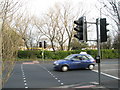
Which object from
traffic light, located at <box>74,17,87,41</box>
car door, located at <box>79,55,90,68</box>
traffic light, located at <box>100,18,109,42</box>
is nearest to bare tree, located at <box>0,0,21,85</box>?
traffic light, located at <box>74,17,87,41</box>

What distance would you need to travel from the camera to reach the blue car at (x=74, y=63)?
13.9m

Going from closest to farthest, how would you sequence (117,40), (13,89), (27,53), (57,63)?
(117,40), (13,89), (57,63), (27,53)

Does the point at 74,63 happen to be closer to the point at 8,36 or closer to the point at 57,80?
the point at 57,80

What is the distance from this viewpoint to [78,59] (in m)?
14.7

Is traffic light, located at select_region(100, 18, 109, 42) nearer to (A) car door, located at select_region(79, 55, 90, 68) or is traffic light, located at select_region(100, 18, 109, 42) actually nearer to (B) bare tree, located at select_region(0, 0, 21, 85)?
(B) bare tree, located at select_region(0, 0, 21, 85)

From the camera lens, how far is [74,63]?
14.4m

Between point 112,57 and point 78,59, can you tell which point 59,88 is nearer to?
point 78,59

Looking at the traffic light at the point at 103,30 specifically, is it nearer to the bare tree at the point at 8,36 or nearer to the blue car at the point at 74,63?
→ the bare tree at the point at 8,36

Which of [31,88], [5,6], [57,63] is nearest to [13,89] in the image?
A: [31,88]

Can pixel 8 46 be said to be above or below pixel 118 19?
below

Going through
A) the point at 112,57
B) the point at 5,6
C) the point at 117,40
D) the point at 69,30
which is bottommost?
the point at 112,57

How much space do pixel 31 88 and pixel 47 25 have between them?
2610 cm

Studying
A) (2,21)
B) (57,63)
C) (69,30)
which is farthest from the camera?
→ (69,30)

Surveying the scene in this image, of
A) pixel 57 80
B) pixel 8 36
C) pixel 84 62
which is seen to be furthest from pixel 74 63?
pixel 8 36
